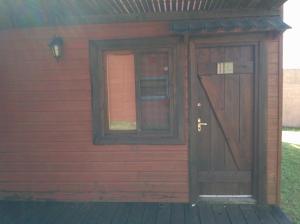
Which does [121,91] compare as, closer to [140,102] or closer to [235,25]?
[140,102]

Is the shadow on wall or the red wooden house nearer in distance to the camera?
the red wooden house

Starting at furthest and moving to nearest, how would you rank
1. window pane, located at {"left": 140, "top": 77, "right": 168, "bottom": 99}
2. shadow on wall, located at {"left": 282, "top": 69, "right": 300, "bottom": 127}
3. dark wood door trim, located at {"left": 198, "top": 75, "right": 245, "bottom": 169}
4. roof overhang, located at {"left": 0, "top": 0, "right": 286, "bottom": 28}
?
shadow on wall, located at {"left": 282, "top": 69, "right": 300, "bottom": 127} → window pane, located at {"left": 140, "top": 77, "right": 168, "bottom": 99} → dark wood door trim, located at {"left": 198, "top": 75, "right": 245, "bottom": 169} → roof overhang, located at {"left": 0, "top": 0, "right": 286, "bottom": 28}

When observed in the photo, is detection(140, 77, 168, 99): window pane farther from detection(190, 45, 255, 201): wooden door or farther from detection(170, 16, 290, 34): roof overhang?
detection(170, 16, 290, 34): roof overhang

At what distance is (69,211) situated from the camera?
4.03 meters

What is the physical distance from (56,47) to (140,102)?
1423 mm

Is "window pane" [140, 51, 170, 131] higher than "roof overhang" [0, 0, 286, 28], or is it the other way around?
"roof overhang" [0, 0, 286, 28]

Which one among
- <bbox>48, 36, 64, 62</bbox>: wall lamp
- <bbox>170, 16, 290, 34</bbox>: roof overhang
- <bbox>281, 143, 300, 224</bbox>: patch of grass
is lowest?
<bbox>281, 143, 300, 224</bbox>: patch of grass

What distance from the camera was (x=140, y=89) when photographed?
411 centimetres

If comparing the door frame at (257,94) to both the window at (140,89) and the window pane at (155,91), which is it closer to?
the window at (140,89)

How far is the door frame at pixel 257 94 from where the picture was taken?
3.83 m

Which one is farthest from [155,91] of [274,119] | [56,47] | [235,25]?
[274,119]

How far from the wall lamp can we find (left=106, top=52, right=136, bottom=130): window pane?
2.21 feet

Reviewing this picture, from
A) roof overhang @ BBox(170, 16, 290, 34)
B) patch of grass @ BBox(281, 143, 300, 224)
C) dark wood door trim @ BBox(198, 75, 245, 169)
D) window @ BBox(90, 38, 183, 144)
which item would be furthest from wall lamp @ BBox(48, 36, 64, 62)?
patch of grass @ BBox(281, 143, 300, 224)

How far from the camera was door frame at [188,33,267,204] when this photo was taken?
3.83 meters
